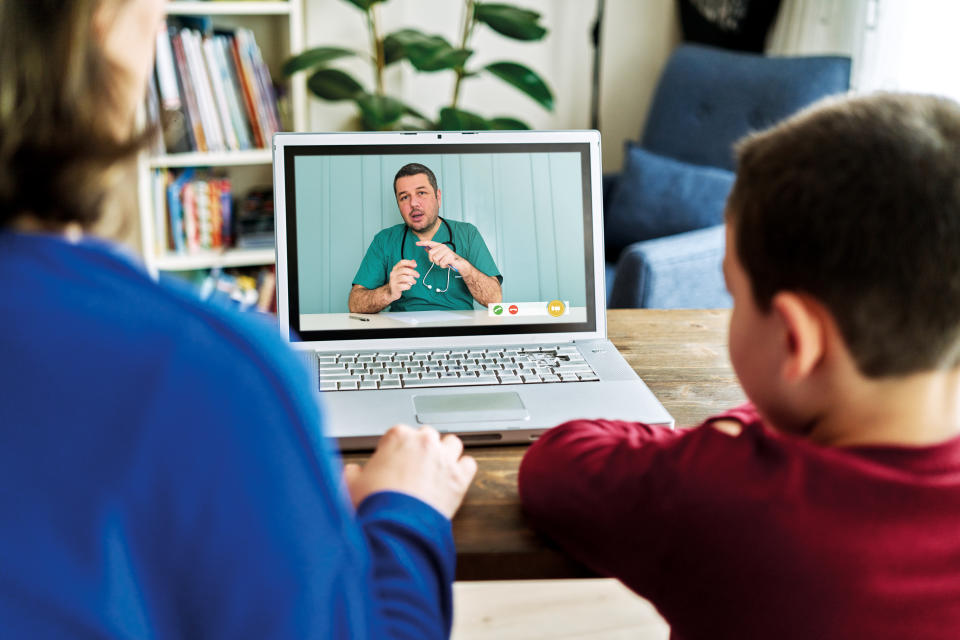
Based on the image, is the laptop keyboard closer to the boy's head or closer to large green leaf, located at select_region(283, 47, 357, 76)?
the boy's head

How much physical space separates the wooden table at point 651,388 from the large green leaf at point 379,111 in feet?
4.22

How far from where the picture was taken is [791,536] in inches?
23.1

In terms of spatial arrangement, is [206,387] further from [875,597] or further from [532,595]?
[532,595]

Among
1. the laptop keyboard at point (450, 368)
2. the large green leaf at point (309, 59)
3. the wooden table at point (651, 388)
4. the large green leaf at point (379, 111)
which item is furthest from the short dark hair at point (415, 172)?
the large green leaf at point (309, 59)

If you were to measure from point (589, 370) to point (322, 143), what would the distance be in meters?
0.48

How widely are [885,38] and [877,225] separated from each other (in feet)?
7.25

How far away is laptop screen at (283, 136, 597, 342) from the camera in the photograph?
1.16 meters

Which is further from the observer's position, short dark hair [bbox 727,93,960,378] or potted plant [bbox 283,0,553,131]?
potted plant [bbox 283,0,553,131]

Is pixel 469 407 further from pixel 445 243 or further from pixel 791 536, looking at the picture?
pixel 791 536

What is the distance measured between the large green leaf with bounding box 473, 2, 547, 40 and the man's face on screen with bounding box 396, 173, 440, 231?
1.50m

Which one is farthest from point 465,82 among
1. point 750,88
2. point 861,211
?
point 861,211

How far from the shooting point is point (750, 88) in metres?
2.61

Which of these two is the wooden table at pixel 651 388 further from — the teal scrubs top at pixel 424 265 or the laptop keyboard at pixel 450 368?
the teal scrubs top at pixel 424 265

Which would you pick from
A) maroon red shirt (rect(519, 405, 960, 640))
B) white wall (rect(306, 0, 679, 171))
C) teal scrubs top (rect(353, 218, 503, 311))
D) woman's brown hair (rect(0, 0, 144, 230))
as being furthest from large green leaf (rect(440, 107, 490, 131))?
woman's brown hair (rect(0, 0, 144, 230))
